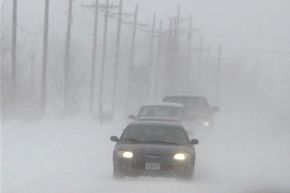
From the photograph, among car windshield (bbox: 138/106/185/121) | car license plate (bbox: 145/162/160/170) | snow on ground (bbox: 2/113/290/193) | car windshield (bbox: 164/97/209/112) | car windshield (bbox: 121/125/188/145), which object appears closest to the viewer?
snow on ground (bbox: 2/113/290/193)

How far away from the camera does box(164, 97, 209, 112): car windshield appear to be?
118 ft

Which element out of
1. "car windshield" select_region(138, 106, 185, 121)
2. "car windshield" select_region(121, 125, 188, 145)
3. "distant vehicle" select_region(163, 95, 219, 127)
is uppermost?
"car windshield" select_region(121, 125, 188, 145)

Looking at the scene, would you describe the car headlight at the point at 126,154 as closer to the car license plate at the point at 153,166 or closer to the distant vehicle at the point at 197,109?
the car license plate at the point at 153,166

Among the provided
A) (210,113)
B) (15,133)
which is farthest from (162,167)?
(210,113)

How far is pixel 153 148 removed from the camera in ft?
59.0

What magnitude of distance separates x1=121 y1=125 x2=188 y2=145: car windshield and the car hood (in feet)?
1.00

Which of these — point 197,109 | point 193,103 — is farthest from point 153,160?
point 193,103

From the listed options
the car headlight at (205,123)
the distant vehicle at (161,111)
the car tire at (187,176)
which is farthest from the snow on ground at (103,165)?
the distant vehicle at (161,111)

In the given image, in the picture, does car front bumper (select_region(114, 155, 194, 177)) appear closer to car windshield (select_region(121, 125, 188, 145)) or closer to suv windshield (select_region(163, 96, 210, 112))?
car windshield (select_region(121, 125, 188, 145))

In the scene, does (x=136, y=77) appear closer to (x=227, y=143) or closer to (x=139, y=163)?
(x=227, y=143)

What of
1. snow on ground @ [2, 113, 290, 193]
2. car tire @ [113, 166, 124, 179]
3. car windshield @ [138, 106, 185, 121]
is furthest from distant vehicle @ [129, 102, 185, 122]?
car tire @ [113, 166, 124, 179]

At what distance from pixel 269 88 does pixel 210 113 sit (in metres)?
144

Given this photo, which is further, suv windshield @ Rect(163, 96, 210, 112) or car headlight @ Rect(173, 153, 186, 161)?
suv windshield @ Rect(163, 96, 210, 112)

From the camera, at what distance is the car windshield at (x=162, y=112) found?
28500 mm
